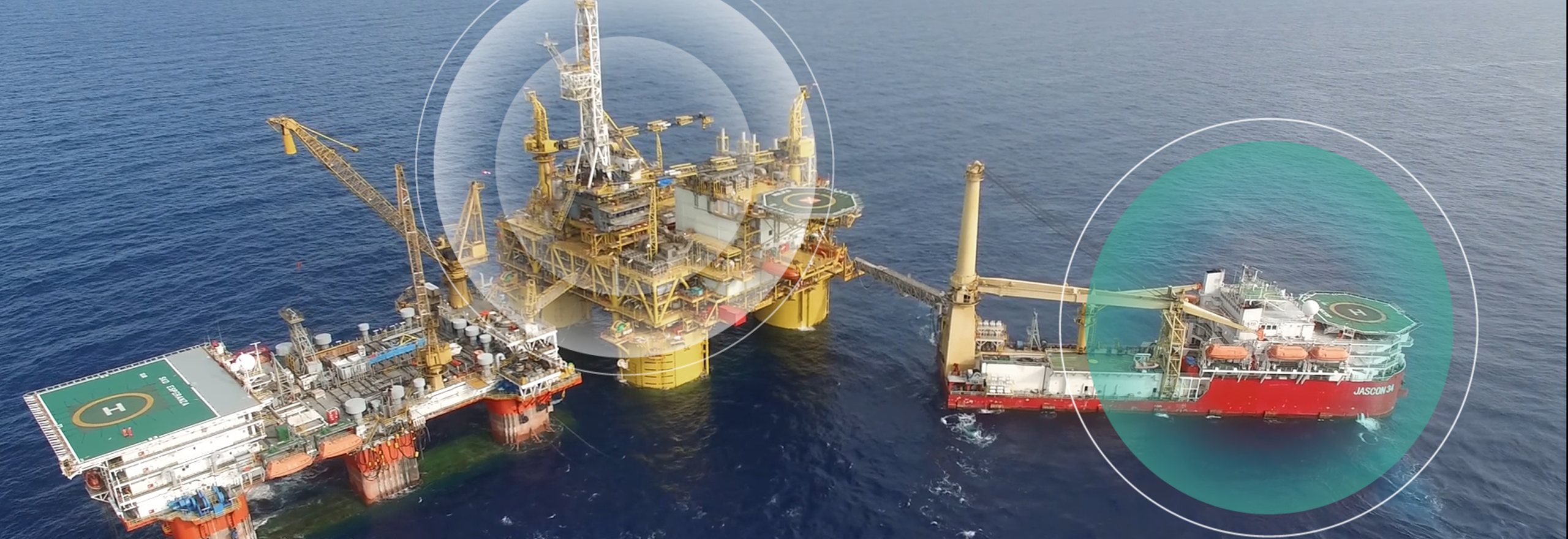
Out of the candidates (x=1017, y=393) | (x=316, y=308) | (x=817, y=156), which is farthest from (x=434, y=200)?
(x=1017, y=393)

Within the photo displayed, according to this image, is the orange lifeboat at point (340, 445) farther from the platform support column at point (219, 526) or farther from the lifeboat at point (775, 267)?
the lifeboat at point (775, 267)

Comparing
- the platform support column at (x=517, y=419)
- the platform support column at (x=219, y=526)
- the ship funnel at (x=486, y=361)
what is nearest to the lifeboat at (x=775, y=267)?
the platform support column at (x=517, y=419)

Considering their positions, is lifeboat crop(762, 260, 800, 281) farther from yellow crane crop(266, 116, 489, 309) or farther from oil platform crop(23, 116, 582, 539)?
yellow crane crop(266, 116, 489, 309)

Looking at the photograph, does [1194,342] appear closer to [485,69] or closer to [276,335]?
[485,69]

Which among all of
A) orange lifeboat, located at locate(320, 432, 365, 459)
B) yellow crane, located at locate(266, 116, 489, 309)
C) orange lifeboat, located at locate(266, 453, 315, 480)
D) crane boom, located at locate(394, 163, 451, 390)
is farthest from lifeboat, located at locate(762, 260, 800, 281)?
orange lifeboat, located at locate(266, 453, 315, 480)
